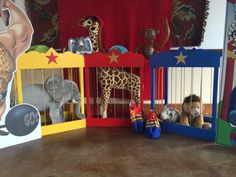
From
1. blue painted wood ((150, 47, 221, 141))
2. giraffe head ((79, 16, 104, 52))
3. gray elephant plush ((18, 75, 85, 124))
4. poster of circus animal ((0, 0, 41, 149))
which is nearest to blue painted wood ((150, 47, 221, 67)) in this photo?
blue painted wood ((150, 47, 221, 141))

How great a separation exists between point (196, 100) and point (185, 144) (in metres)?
0.22

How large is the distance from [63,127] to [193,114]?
55 cm

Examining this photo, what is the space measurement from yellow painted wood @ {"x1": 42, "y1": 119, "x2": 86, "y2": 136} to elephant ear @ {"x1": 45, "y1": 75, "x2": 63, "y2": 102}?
111 millimetres

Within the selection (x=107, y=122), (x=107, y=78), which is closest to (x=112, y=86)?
(x=107, y=78)

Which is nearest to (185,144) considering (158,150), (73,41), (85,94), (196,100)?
(158,150)

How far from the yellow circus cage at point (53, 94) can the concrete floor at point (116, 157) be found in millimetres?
89

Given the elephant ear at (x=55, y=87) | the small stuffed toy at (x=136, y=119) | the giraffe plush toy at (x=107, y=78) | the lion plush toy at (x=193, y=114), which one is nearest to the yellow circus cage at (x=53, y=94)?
the elephant ear at (x=55, y=87)

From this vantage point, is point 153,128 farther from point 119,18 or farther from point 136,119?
point 119,18

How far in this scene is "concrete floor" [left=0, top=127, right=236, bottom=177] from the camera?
25.9 inches

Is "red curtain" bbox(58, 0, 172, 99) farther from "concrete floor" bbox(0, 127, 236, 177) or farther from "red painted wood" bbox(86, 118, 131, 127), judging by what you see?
"concrete floor" bbox(0, 127, 236, 177)

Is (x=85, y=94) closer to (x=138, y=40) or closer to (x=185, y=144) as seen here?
(x=138, y=40)

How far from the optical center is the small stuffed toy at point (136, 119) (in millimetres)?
1007

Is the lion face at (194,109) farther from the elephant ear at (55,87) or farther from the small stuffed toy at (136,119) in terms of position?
the elephant ear at (55,87)

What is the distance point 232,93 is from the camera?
0.81 metres
